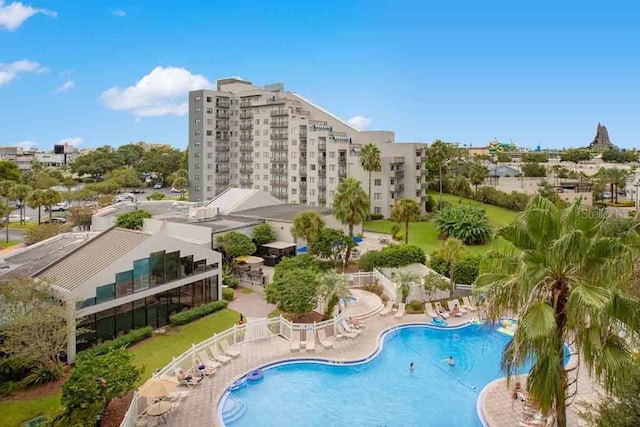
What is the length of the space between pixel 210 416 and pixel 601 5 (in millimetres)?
32396

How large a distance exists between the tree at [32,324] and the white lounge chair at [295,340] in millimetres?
10205

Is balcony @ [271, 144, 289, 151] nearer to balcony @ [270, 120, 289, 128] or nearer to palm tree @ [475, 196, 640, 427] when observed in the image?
balcony @ [270, 120, 289, 128]

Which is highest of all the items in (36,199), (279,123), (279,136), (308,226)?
(279,123)

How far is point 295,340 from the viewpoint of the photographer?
24328mm

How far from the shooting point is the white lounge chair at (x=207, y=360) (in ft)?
69.2

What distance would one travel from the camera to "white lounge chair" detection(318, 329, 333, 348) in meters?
24.1

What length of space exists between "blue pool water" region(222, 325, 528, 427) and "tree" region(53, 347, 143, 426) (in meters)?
4.27

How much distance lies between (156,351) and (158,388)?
6390 mm

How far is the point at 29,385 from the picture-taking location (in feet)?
62.6

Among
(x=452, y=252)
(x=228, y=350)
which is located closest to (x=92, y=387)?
(x=228, y=350)

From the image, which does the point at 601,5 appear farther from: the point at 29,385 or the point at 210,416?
the point at 29,385

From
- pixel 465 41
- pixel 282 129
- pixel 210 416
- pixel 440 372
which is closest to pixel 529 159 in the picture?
pixel 282 129

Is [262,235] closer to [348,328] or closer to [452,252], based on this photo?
[452,252]

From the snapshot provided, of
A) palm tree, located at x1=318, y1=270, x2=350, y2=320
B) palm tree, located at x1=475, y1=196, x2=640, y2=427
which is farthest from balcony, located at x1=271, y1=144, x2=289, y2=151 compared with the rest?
palm tree, located at x1=475, y1=196, x2=640, y2=427
